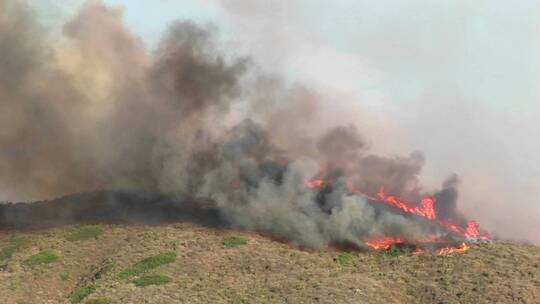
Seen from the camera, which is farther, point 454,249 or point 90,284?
point 454,249

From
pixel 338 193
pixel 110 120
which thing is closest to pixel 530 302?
pixel 338 193

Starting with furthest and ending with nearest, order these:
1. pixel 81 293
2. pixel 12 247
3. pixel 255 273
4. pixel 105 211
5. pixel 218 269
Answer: pixel 105 211, pixel 12 247, pixel 218 269, pixel 255 273, pixel 81 293

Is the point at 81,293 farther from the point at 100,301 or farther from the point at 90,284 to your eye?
the point at 100,301

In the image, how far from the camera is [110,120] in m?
85.2

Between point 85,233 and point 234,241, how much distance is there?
50.7ft

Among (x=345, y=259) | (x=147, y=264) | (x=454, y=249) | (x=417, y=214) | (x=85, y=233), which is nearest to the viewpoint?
(x=147, y=264)

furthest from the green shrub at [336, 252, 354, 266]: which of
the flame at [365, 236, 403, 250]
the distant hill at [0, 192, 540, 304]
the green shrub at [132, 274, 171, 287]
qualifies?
the green shrub at [132, 274, 171, 287]

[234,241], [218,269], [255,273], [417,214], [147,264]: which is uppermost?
[417,214]

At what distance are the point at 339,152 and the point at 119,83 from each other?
1210 inches

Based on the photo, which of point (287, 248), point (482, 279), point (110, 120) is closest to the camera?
point (482, 279)

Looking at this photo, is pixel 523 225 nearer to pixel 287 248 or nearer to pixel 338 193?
pixel 338 193

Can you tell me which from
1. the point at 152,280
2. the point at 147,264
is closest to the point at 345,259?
the point at 152,280

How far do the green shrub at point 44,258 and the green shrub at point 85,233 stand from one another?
10.9 ft

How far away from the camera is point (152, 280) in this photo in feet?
177
